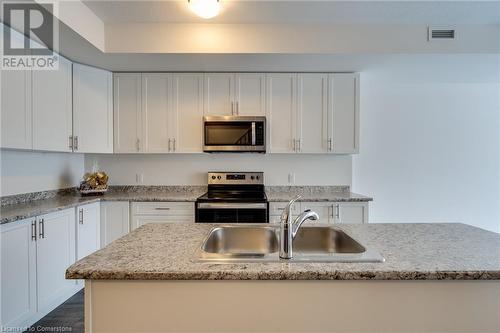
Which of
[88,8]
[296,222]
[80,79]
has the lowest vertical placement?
[296,222]

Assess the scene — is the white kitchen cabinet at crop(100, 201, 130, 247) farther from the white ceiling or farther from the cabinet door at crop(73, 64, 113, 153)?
the white ceiling

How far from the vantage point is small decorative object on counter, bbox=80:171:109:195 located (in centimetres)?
318

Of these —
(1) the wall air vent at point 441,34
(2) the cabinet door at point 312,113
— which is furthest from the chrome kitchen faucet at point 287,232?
(1) the wall air vent at point 441,34

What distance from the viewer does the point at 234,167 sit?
3613 mm

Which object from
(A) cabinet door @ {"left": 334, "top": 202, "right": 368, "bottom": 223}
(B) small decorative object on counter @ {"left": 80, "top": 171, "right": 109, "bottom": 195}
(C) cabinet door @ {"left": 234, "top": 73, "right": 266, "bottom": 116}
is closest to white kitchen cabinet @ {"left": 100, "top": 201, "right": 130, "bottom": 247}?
(B) small decorative object on counter @ {"left": 80, "top": 171, "right": 109, "bottom": 195}

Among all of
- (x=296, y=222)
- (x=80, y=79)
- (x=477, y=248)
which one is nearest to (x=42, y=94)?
(x=80, y=79)

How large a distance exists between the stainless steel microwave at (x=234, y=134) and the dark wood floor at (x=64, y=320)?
1962mm

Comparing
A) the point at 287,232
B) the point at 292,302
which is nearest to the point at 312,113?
the point at 287,232

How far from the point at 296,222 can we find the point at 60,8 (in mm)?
2334

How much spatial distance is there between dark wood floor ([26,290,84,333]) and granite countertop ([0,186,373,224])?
0.89m

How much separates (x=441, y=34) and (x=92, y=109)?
3.68m

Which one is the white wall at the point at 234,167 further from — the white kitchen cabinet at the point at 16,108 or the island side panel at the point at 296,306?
the island side panel at the point at 296,306

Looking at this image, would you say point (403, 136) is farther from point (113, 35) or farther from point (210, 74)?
point (113, 35)

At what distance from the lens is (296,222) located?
4.18 ft
